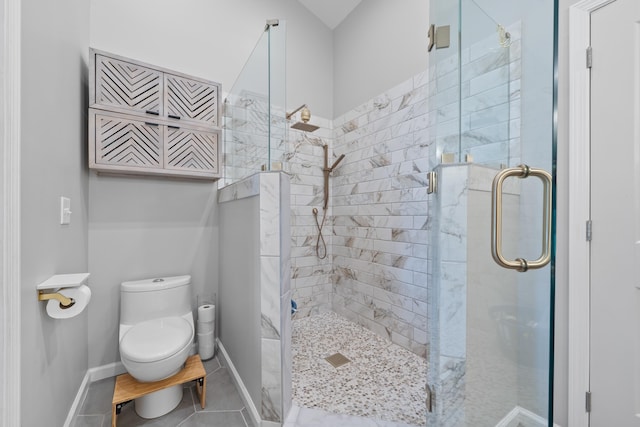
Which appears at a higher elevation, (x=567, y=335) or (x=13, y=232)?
(x=13, y=232)

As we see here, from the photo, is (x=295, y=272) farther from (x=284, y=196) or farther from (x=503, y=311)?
(x=503, y=311)

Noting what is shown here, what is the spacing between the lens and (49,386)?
1158mm

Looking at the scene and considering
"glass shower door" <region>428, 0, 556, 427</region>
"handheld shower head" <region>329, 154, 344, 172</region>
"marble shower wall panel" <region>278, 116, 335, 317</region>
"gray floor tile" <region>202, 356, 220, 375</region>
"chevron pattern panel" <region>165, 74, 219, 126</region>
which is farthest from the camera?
"handheld shower head" <region>329, 154, 344, 172</region>

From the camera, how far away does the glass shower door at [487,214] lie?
857mm

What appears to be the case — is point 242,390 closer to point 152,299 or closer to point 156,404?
point 156,404

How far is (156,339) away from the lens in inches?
62.5

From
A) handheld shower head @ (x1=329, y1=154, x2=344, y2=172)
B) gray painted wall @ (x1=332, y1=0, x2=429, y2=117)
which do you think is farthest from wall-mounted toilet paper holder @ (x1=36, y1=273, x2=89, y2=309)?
gray painted wall @ (x1=332, y1=0, x2=429, y2=117)

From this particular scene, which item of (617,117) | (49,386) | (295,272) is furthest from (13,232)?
(617,117)

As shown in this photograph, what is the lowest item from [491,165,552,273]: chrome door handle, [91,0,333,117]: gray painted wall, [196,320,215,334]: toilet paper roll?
[196,320,215,334]: toilet paper roll

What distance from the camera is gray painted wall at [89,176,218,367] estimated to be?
191 cm

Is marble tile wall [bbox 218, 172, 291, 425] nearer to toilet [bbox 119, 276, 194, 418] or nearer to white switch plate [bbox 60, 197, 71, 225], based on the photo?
toilet [bbox 119, 276, 194, 418]

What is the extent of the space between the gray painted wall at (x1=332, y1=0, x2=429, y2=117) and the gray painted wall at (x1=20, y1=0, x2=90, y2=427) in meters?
2.26

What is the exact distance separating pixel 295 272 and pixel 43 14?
8.07 feet

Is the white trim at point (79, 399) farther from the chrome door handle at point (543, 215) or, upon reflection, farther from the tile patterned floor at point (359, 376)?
the chrome door handle at point (543, 215)
